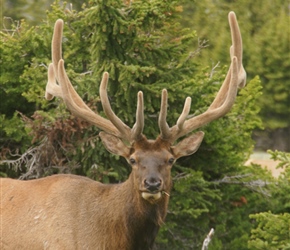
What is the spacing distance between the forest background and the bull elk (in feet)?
5.74

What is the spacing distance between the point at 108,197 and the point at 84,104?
99cm

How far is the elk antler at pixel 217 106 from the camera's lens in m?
8.77

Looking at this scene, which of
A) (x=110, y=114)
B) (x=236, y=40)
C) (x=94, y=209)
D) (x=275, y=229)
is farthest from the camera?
(x=275, y=229)

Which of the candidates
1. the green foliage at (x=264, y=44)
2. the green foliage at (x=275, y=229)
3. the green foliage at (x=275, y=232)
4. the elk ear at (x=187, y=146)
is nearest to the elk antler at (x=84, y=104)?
the elk ear at (x=187, y=146)

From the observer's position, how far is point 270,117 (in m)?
32.2

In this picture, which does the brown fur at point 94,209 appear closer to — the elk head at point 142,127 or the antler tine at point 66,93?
the elk head at point 142,127

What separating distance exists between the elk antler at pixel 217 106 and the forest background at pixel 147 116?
1295mm

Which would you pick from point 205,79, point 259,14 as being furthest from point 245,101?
point 259,14

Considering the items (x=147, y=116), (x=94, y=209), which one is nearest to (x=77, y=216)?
(x=94, y=209)

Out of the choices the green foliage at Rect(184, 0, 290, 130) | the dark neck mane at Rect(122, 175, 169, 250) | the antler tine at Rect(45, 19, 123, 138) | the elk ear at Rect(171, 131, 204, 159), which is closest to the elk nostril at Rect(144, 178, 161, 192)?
the dark neck mane at Rect(122, 175, 169, 250)

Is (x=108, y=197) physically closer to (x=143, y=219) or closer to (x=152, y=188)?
(x=143, y=219)

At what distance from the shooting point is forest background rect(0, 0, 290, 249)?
11031mm

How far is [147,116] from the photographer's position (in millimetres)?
11352

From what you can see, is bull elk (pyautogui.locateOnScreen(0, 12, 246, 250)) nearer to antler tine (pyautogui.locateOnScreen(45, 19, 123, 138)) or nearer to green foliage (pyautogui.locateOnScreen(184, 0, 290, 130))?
antler tine (pyautogui.locateOnScreen(45, 19, 123, 138))
